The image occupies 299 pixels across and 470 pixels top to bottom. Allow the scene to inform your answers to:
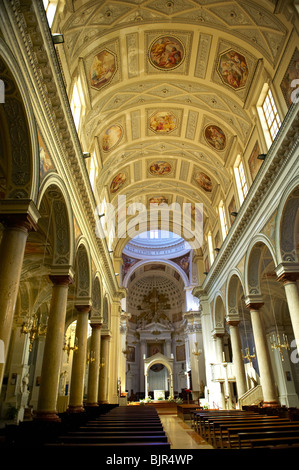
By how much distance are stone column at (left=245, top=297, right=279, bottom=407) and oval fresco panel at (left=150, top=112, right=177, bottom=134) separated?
1021 centimetres

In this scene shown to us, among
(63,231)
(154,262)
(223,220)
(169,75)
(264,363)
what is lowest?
(264,363)

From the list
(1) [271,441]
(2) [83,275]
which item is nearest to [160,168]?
(2) [83,275]

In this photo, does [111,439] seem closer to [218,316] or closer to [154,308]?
[218,316]

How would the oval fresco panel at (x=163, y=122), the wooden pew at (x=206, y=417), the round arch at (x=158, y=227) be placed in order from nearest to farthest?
the wooden pew at (x=206, y=417) < the oval fresco panel at (x=163, y=122) < the round arch at (x=158, y=227)

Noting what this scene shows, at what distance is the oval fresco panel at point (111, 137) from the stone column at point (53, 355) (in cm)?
861

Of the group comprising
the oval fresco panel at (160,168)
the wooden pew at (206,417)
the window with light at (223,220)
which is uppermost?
the oval fresco panel at (160,168)

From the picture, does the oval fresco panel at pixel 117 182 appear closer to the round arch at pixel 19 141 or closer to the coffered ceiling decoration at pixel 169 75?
the coffered ceiling decoration at pixel 169 75

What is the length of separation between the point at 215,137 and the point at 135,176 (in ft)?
21.3

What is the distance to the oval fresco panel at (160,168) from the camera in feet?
69.1

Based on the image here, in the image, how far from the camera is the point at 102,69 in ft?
41.8

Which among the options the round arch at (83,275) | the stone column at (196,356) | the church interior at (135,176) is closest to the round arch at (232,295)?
the church interior at (135,176)

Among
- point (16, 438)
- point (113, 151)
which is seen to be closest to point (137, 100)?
point (113, 151)

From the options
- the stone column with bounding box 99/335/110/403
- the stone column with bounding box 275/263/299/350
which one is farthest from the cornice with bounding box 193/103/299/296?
the stone column with bounding box 99/335/110/403
